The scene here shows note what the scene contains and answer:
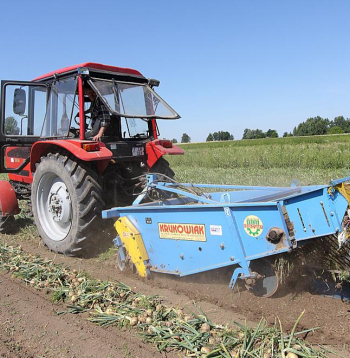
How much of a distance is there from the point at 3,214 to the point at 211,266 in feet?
12.4

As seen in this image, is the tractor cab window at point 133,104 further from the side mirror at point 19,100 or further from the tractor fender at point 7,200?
the tractor fender at point 7,200

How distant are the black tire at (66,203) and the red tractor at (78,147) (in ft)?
0.04

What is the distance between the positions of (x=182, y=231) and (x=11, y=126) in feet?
12.3

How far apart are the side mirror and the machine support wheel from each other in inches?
158

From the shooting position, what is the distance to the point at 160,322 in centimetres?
A: 289

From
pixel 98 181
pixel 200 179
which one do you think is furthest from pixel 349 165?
pixel 98 181

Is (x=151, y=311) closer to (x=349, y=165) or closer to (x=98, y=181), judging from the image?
(x=98, y=181)

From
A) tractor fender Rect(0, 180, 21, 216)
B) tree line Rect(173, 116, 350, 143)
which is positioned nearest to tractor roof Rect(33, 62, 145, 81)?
tractor fender Rect(0, 180, 21, 216)


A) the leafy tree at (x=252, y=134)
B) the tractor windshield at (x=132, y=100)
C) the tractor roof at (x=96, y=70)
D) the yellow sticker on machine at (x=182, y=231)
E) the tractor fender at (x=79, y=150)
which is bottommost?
the yellow sticker on machine at (x=182, y=231)

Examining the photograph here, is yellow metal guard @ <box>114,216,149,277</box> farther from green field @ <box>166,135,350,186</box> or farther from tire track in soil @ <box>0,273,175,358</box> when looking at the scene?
green field @ <box>166,135,350,186</box>

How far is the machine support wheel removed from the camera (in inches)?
124

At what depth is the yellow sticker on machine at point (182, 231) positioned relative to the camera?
334 cm

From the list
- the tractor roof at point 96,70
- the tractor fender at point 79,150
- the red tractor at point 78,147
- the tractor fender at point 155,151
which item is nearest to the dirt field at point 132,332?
the red tractor at point 78,147

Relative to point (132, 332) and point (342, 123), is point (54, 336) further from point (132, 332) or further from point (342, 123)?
point (342, 123)
